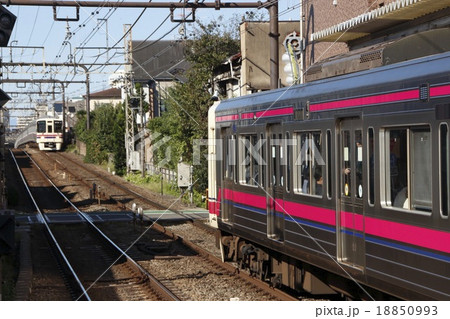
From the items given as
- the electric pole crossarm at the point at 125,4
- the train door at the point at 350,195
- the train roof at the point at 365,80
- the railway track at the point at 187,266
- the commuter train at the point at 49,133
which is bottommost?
the railway track at the point at 187,266

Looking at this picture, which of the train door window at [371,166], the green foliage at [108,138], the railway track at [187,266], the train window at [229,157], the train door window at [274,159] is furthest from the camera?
the green foliage at [108,138]

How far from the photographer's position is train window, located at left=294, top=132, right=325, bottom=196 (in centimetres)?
986

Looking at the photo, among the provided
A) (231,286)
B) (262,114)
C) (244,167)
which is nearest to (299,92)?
(262,114)

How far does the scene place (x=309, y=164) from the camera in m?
10.2

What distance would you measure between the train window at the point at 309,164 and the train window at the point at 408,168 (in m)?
1.77

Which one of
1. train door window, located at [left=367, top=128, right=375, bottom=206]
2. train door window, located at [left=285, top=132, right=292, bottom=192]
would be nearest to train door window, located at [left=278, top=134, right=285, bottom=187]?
train door window, located at [left=285, top=132, right=292, bottom=192]

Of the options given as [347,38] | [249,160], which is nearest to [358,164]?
[249,160]

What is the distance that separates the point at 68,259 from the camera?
59.0ft

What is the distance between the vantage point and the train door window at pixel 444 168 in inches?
273

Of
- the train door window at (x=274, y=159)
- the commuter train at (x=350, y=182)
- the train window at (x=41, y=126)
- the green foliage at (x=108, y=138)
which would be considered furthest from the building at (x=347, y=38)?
the train window at (x=41, y=126)

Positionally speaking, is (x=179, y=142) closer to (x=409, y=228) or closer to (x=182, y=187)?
(x=182, y=187)

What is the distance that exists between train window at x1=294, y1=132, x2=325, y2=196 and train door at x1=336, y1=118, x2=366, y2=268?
61 centimetres

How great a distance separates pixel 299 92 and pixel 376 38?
868cm

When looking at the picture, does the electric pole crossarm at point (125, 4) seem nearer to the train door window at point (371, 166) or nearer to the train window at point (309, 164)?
the train window at point (309, 164)
